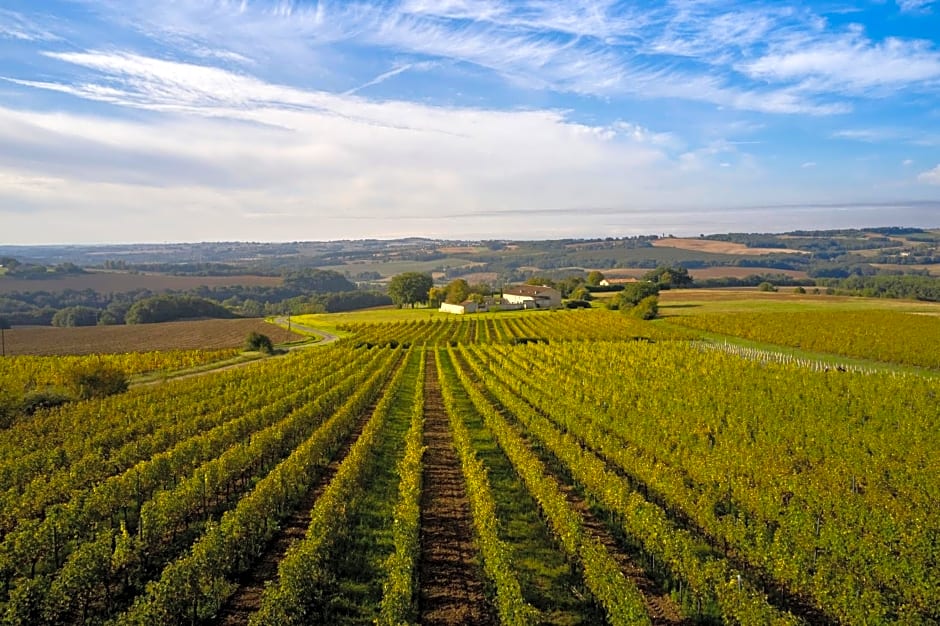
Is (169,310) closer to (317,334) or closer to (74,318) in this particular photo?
(74,318)

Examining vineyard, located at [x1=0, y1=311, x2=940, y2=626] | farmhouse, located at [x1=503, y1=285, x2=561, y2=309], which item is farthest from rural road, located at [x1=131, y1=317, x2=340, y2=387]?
farmhouse, located at [x1=503, y1=285, x2=561, y2=309]

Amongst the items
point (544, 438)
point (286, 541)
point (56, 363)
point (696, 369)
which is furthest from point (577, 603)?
point (56, 363)

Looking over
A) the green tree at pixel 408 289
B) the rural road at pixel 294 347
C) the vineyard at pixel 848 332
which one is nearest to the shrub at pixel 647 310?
the vineyard at pixel 848 332

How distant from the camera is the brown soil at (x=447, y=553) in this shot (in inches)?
456

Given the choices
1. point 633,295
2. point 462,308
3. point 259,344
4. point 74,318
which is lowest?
point 74,318

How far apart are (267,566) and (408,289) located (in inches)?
4398

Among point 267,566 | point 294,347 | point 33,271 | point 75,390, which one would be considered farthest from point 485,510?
point 33,271

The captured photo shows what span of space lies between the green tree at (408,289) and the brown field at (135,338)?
36704 millimetres

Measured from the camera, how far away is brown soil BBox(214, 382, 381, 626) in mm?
11588

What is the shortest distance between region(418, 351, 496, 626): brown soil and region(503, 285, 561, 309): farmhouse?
88.7 m

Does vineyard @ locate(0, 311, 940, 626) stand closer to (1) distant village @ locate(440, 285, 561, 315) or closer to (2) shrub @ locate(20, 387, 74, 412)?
(2) shrub @ locate(20, 387, 74, 412)

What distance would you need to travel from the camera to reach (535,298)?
112 metres

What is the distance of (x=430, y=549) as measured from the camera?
14258 mm

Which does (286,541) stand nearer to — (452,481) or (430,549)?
(430,549)
